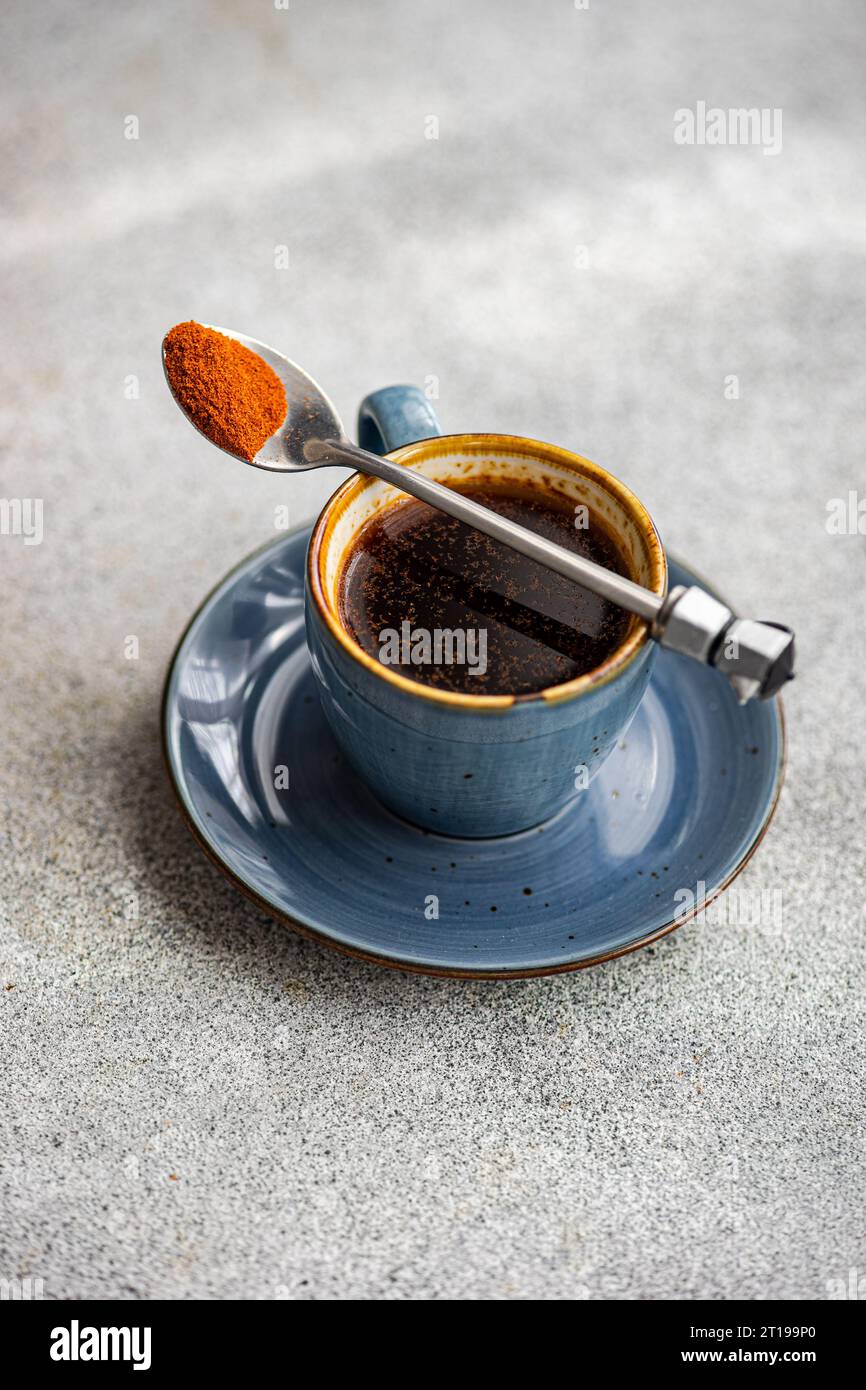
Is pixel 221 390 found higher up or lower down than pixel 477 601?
higher up

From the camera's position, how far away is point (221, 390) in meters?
0.92

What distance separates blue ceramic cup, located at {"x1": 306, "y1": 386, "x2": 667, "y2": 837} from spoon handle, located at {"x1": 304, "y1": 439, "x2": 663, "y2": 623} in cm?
2

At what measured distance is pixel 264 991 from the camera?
883 mm

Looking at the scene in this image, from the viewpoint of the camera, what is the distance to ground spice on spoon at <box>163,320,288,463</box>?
917mm

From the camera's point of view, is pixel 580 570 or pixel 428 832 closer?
pixel 580 570

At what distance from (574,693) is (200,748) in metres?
0.33

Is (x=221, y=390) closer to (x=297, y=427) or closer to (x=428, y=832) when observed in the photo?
(x=297, y=427)

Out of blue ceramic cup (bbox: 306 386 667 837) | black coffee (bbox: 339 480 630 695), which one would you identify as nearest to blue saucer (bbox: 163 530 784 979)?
blue ceramic cup (bbox: 306 386 667 837)

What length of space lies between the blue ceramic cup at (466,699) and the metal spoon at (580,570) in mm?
25

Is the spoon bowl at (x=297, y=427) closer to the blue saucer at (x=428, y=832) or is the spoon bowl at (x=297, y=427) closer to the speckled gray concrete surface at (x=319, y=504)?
the blue saucer at (x=428, y=832)

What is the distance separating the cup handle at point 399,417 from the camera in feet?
2.99

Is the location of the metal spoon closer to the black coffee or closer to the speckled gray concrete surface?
the black coffee

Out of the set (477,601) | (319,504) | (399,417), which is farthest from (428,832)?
(319,504)

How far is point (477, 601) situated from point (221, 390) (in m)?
0.28
